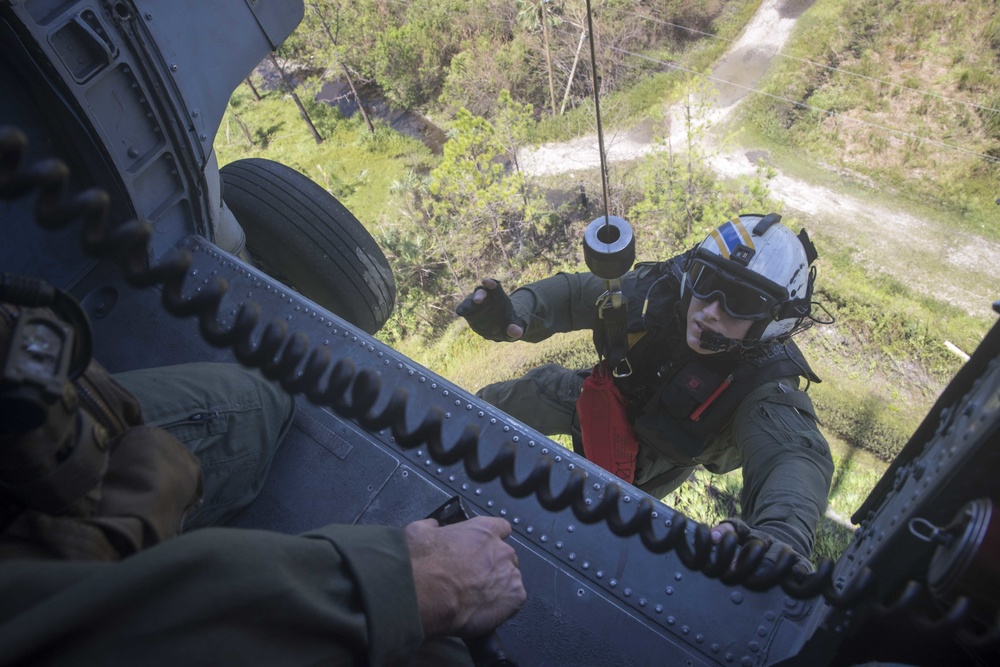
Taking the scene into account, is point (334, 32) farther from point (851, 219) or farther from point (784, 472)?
point (784, 472)

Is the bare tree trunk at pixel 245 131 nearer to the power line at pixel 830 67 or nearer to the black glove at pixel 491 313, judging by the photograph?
the power line at pixel 830 67

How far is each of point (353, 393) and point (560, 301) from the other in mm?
1916

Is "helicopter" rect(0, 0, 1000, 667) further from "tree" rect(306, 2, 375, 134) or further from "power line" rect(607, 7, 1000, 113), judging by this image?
"tree" rect(306, 2, 375, 134)

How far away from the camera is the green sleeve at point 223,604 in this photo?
1.02 metres

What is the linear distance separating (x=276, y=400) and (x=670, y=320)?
6.28 ft

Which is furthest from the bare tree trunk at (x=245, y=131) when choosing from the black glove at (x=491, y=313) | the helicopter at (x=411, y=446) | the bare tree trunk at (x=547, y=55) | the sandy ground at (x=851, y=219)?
the black glove at (x=491, y=313)

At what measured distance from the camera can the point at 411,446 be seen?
218 cm

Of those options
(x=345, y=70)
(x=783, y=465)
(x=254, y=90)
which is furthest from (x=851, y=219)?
(x=254, y=90)

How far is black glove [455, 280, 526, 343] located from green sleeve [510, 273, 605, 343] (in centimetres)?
20

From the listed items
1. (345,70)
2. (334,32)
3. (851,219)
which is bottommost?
(851,219)

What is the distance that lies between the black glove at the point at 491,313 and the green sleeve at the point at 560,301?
7.9 inches

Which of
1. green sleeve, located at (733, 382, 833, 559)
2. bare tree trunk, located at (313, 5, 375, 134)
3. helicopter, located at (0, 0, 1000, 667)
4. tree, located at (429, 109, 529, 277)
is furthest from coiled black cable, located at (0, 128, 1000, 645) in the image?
bare tree trunk, located at (313, 5, 375, 134)

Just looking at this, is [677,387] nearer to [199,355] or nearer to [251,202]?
[199,355]

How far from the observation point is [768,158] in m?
14.2
